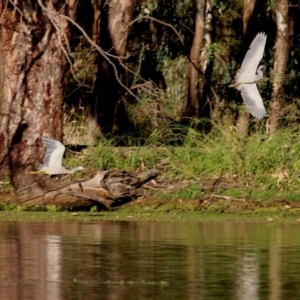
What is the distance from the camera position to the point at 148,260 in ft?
41.6

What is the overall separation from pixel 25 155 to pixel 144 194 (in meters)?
1.82

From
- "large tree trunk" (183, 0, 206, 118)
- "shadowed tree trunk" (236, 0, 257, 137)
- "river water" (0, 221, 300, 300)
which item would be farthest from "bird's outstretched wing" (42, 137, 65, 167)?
"large tree trunk" (183, 0, 206, 118)

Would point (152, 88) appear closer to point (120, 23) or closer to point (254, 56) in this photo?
point (254, 56)

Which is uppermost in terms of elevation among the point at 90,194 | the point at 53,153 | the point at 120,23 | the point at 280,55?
the point at 120,23

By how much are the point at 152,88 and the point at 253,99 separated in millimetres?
1815

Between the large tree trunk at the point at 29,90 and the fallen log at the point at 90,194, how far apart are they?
101 cm

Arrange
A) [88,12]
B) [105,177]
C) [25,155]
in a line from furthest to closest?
[88,12] → [25,155] → [105,177]

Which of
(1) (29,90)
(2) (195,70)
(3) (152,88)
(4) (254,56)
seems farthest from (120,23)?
(4) (254,56)

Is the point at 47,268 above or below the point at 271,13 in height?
below

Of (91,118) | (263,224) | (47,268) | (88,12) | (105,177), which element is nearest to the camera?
(47,268)

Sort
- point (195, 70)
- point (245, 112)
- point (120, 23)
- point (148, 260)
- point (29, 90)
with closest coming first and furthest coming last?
point (148, 260), point (29, 90), point (120, 23), point (245, 112), point (195, 70)

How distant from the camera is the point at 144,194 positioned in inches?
741

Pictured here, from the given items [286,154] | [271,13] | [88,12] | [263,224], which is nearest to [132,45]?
[88,12]

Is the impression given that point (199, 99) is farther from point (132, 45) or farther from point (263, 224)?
point (263, 224)
